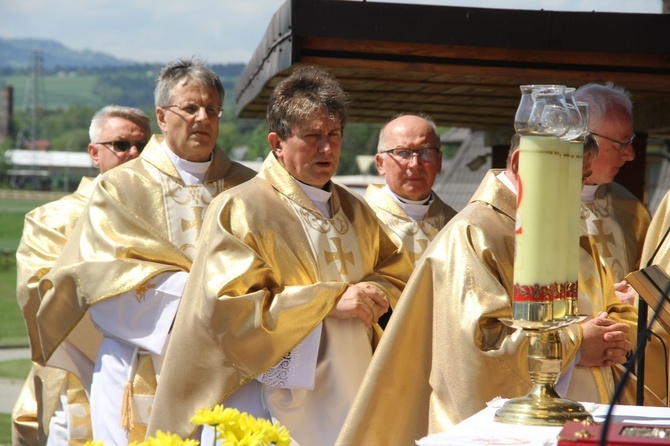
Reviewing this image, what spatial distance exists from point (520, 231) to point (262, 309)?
2125mm

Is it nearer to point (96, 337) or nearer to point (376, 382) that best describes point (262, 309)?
point (376, 382)

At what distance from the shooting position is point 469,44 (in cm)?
554

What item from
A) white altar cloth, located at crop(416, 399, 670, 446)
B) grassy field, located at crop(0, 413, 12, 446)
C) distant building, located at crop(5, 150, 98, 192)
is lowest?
grassy field, located at crop(0, 413, 12, 446)

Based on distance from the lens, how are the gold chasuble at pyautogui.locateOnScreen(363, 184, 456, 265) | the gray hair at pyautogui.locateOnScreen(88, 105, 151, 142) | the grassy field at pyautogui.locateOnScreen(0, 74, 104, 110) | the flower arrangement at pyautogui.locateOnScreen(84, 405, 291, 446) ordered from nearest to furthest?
the flower arrangement at pyautogui.locateOnScreen(84, 405, 291, 446), the gold chasuble at pyautogui.locateOnScreen(363, 184, 456, 265), the gray hair at pyautogui.locateOnScreen(88, 105, 151, 142), the grassy field at pyautogui.locateOnScreen(0, 74, 104, 110)

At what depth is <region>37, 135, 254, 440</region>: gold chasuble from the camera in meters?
5.05

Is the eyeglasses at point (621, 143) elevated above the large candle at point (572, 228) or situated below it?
above

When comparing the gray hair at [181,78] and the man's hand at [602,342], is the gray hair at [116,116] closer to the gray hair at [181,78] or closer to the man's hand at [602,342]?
the gray hair at [181,78]

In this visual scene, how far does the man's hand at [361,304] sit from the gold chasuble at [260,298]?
0.13ft

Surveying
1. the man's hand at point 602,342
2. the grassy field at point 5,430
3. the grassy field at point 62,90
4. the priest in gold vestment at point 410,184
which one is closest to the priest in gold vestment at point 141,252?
the priest in gold vestment at point 410,184

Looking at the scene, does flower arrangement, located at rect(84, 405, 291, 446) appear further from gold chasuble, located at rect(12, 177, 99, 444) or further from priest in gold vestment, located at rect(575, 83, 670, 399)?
gold chasuble, located at rect(12, 177, 99, 444)

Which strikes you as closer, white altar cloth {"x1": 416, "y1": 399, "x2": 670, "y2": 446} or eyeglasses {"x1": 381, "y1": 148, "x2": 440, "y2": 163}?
white altar cloth {"x1": 416, "y1": 399, "x2": 670, "y2": 446}

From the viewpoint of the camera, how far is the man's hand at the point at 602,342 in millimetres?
3592

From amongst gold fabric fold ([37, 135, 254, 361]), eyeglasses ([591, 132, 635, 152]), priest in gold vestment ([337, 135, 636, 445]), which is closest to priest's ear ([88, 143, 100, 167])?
gold fabric fold ([37, 135, 254, 361])

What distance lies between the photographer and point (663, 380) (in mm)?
4414
